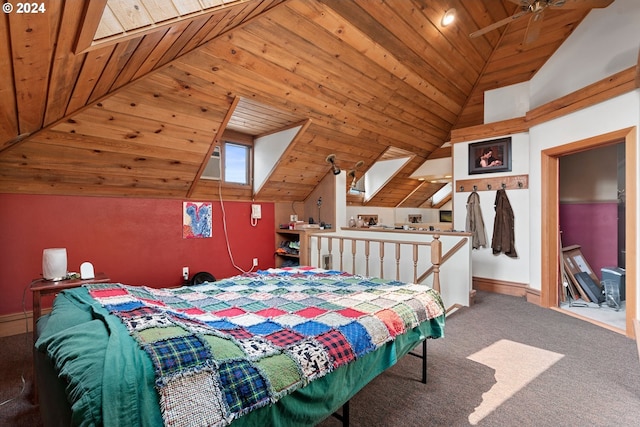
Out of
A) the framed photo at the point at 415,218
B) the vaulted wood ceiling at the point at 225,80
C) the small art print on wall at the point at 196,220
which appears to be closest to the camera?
the vaulted wood ceiling at the point at 225,80

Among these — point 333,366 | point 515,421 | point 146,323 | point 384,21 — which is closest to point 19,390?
point 146,323

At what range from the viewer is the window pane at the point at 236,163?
4523 millimetres

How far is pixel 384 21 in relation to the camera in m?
3.18

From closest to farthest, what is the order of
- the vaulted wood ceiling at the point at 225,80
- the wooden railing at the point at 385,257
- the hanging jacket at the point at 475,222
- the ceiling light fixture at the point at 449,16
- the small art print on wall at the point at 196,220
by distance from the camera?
the vaulted wood ceiling at the point at 225,80
the ceiling light fixture at the point at 449,16
the wooden railing at the point at 385,257
the small art print on wall at the point at 196,220
the hanging jacket at the point at 475,222

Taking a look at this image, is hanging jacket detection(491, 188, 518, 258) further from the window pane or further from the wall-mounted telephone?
the window pane

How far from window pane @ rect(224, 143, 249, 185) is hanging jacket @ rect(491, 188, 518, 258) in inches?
147

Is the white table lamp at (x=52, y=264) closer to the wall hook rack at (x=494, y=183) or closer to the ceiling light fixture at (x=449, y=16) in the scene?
the ceiling light fixture at (x=449, y=16)

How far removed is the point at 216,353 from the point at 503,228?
177 inches

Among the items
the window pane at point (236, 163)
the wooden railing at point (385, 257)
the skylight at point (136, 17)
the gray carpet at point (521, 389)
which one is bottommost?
the gray carpet at point (521, 389)

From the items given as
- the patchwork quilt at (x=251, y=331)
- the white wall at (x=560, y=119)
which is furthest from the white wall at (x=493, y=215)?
the patchwork quilt at (x=251, y=331)

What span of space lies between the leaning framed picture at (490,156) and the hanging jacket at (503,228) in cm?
36

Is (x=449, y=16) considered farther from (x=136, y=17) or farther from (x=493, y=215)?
(x=136, y=17)

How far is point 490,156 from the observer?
4.57 metres

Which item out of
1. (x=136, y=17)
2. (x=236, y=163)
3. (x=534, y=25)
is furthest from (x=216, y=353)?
(x=236, y=163)
